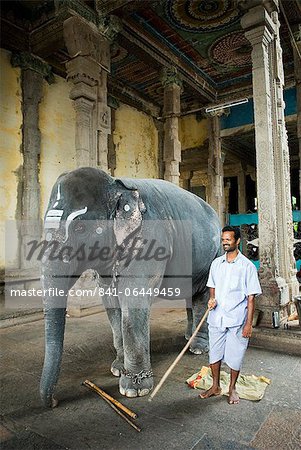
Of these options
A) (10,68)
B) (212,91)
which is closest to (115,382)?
(10,68)

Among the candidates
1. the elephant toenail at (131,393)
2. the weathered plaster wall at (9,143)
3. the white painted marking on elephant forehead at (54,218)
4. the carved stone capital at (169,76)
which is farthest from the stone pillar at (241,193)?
the white painted marking on elephant forehead at (54,218)

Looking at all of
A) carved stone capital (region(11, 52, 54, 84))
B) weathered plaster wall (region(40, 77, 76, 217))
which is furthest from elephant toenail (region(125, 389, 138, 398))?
carved stone capital (region(11, 52, 54, 84))

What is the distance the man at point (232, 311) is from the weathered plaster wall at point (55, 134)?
26.9ft

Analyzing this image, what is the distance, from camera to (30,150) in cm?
988

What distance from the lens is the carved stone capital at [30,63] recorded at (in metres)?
9.47

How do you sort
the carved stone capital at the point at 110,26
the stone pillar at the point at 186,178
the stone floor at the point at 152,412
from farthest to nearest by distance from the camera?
the stone pillar at the point at 186,178 < the carved stone capital at the point at 110,26 < the stone floor at the point at 152,412

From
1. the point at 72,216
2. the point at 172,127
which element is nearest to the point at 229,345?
the point at 72,216

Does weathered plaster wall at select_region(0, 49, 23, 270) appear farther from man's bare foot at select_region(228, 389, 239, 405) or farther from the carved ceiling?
man's bare foot at select_region(228, 389, 239, 405)

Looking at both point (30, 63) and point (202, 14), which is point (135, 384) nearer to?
point (202, 14)

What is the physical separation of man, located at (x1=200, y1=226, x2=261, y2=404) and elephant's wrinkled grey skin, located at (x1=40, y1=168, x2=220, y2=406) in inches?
25.2

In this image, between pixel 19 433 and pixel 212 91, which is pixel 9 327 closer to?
pixel 19 433

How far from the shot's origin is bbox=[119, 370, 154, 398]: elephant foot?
3.17m

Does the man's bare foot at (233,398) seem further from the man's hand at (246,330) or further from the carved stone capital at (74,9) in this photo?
the carved stone capital at (74,9)

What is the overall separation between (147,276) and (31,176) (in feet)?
25.1
